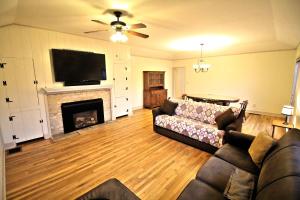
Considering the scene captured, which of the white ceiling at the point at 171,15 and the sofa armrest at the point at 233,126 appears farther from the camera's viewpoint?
the sofa armrest at the point at 233,126

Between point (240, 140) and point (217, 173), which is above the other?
point (240, 140)

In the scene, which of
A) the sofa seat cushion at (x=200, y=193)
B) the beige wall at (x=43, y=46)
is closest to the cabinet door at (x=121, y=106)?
the beige wall at (x=43, y=46)

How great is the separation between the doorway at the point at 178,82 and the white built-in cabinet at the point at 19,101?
7.05 m

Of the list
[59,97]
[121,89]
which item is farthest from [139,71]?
[59,97]

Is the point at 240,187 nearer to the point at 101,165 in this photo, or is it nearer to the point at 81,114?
the point at 101,165

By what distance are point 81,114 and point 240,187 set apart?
430 cm

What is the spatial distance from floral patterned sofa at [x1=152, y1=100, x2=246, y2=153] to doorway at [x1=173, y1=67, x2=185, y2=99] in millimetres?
4986

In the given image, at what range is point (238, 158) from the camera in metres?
2.01

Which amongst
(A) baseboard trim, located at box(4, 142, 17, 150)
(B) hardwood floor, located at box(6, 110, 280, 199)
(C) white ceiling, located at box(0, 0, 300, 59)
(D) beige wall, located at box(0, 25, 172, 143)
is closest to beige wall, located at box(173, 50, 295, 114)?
(C) white ceiling, located at box(0, 0, 300, 59)

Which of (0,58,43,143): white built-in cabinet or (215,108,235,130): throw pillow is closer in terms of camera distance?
(215,108,235,130): throw pillow

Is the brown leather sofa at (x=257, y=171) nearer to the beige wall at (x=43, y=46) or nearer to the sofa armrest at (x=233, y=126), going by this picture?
the sofa armrest at (x=233, y=126)

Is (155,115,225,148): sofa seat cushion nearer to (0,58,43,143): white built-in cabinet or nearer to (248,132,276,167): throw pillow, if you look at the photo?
(248,132,276,167): throw pillow

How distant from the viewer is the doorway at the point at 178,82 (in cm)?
891

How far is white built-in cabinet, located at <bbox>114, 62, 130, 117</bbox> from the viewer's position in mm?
5301
